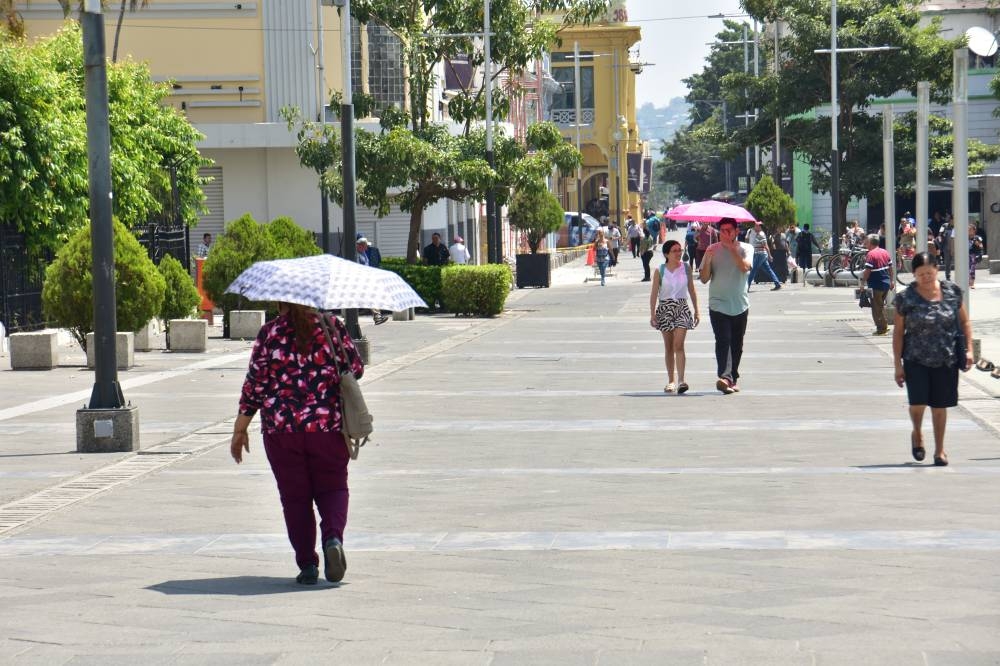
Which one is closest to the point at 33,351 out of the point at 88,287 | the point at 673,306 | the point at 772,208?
the point at 88,287

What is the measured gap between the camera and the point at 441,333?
28109 mm

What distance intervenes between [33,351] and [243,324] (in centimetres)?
567

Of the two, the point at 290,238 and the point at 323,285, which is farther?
the point at 290,238

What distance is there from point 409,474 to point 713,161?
124950mm

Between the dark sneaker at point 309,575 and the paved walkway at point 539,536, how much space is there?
6 cm

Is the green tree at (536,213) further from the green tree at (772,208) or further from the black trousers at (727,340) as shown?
the black trousers at (727,340)

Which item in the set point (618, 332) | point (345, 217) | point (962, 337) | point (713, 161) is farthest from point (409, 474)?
point (713, 161)

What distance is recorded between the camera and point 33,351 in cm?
2142

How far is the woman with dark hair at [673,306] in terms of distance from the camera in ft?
56.2

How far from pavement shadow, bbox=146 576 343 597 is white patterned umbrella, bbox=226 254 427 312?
1.28m

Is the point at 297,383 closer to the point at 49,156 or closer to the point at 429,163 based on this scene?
the point at 49,156

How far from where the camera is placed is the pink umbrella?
20.5 meters

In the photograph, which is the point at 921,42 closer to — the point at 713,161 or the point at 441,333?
the point at 441,333

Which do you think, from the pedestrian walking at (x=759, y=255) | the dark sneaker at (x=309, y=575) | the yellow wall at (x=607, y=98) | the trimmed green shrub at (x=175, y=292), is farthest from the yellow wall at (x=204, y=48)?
the yellow wall at (x=607, y=98)
